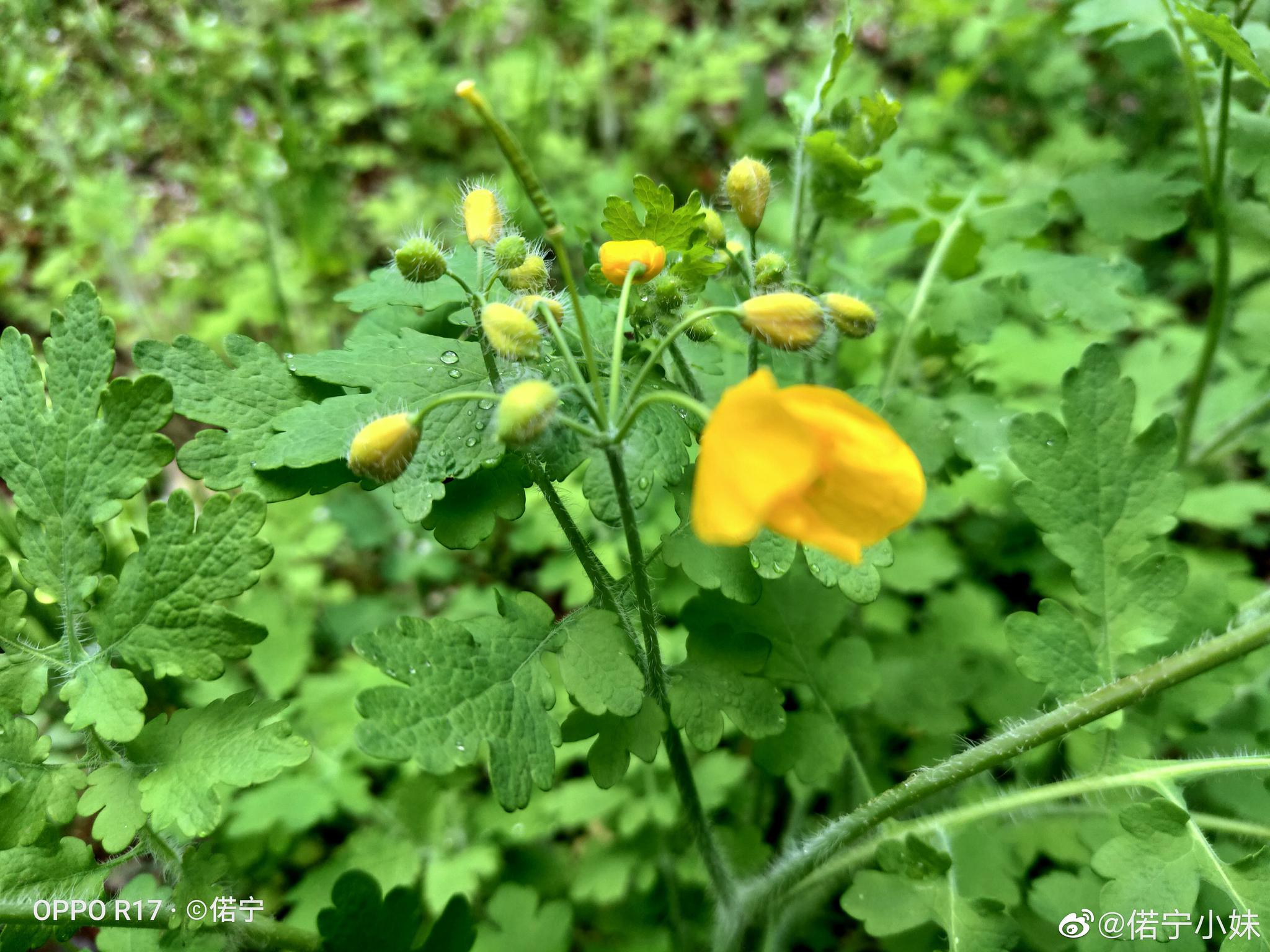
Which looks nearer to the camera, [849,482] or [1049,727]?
[849,482]

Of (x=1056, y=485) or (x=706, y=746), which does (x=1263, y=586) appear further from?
(x=706, y=746)

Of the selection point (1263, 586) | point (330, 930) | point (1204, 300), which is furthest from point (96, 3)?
point (1204, 300)

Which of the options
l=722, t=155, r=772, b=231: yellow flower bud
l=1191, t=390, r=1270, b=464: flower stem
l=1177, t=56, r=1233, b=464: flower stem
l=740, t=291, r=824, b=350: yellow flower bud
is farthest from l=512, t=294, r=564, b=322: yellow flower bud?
l=1191, t=390, r=1270, b=464: flower stem

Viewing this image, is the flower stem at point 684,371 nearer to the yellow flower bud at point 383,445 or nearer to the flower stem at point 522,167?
the flower stem at point 522,167

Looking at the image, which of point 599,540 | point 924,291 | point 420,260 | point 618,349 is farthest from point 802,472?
point 599,540

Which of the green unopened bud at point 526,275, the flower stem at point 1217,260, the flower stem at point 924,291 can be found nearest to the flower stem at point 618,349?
the green unopened bud at point 526,275

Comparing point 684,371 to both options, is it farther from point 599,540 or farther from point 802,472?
point 599,540
